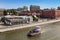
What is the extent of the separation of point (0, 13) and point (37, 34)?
35694mm

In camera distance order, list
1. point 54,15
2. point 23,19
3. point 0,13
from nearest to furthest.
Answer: point 23,19, point 0,13, point 54,15

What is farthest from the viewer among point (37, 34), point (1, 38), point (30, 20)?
point (30, 20)

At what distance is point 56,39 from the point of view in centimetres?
2242

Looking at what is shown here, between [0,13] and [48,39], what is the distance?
38.5 m

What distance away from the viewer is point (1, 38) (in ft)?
72.2

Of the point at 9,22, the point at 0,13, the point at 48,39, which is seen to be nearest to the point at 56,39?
the point at 48,39

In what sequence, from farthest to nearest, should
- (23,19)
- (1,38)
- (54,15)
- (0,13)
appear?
1. (54,15)
2. (0,13)
3. (23,19)
4. (1,38)

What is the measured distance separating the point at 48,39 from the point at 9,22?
620 inches

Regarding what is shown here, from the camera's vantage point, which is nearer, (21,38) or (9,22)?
(21,38)

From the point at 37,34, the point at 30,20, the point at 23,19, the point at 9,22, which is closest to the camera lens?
the point at 37,34

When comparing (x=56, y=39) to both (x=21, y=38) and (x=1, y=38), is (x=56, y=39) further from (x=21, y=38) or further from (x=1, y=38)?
(x=1, y=38)

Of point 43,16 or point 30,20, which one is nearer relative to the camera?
point 30,20

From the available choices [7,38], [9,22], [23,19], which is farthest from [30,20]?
[7,38]

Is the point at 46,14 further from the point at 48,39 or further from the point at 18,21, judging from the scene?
the point at 48,39
